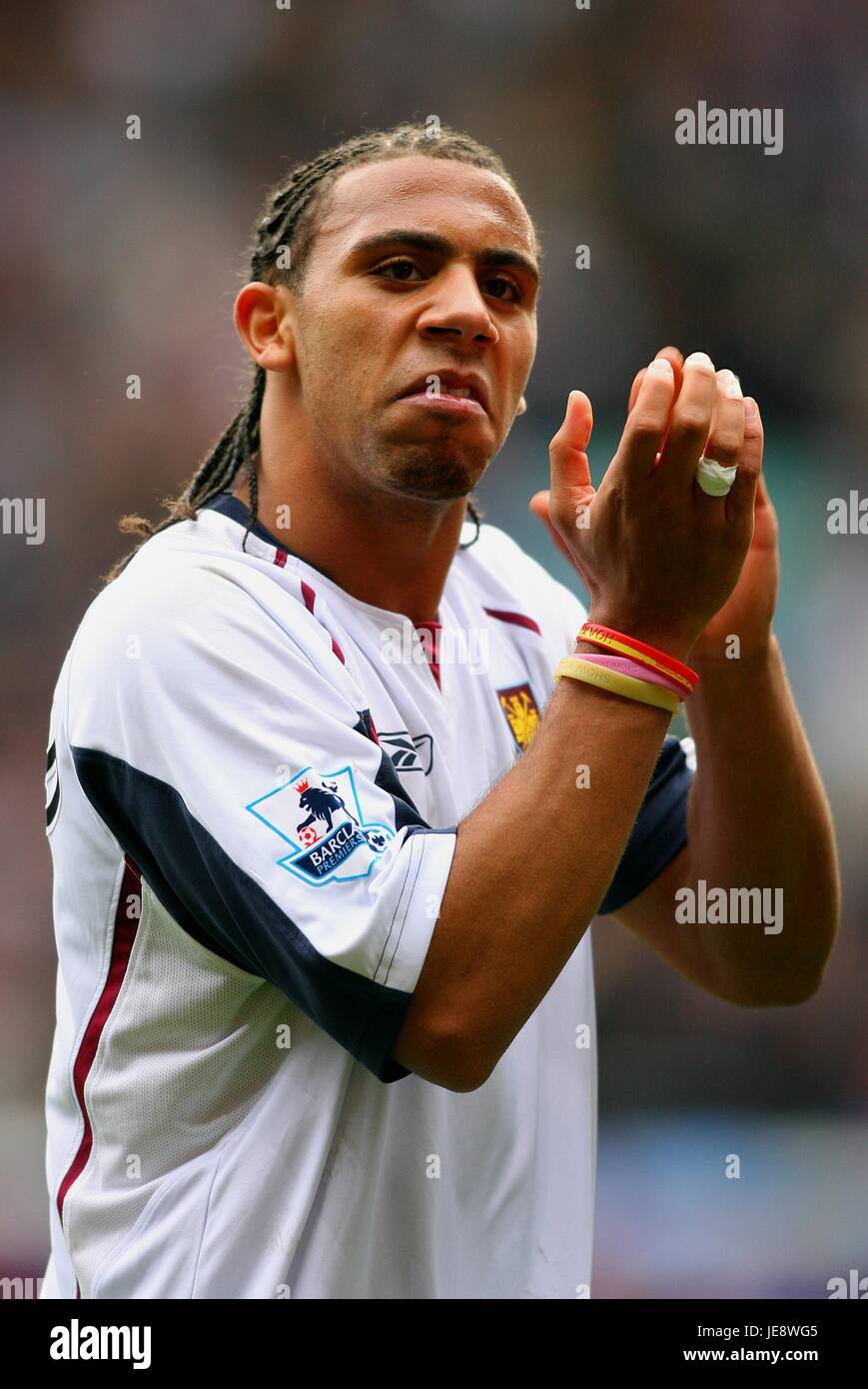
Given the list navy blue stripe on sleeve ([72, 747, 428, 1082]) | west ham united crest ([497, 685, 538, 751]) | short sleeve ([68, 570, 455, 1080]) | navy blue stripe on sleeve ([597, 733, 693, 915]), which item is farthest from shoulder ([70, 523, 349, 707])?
navy blue stripe on sleeve ([597, 733, 693, 915])

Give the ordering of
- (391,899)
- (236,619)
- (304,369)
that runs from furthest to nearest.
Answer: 1. (304,369)
2. (236,619)
3. (391,899)

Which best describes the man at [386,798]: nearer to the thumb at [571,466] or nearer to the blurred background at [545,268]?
the thumb at [571,466]

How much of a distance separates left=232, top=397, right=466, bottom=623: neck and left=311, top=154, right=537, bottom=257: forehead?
1.15 ft

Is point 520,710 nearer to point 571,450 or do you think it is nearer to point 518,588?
point 518,588

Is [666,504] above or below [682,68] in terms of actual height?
below

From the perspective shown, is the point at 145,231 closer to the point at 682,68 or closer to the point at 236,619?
the point at 682,68

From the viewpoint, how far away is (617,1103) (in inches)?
195

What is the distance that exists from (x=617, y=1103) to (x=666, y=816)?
275cm

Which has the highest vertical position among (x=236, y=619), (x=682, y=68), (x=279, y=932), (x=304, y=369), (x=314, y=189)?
(x=682, y=68)

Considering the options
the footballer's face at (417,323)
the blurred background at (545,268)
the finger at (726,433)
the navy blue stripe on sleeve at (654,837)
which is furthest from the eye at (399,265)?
the blurred background at (545,268)

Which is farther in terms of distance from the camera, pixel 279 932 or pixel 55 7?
pixel 55 7

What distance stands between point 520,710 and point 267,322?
28.8 inches

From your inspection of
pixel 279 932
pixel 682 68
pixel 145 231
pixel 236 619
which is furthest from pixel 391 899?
pixel 682 68

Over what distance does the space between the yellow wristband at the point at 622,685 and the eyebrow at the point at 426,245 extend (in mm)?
746
